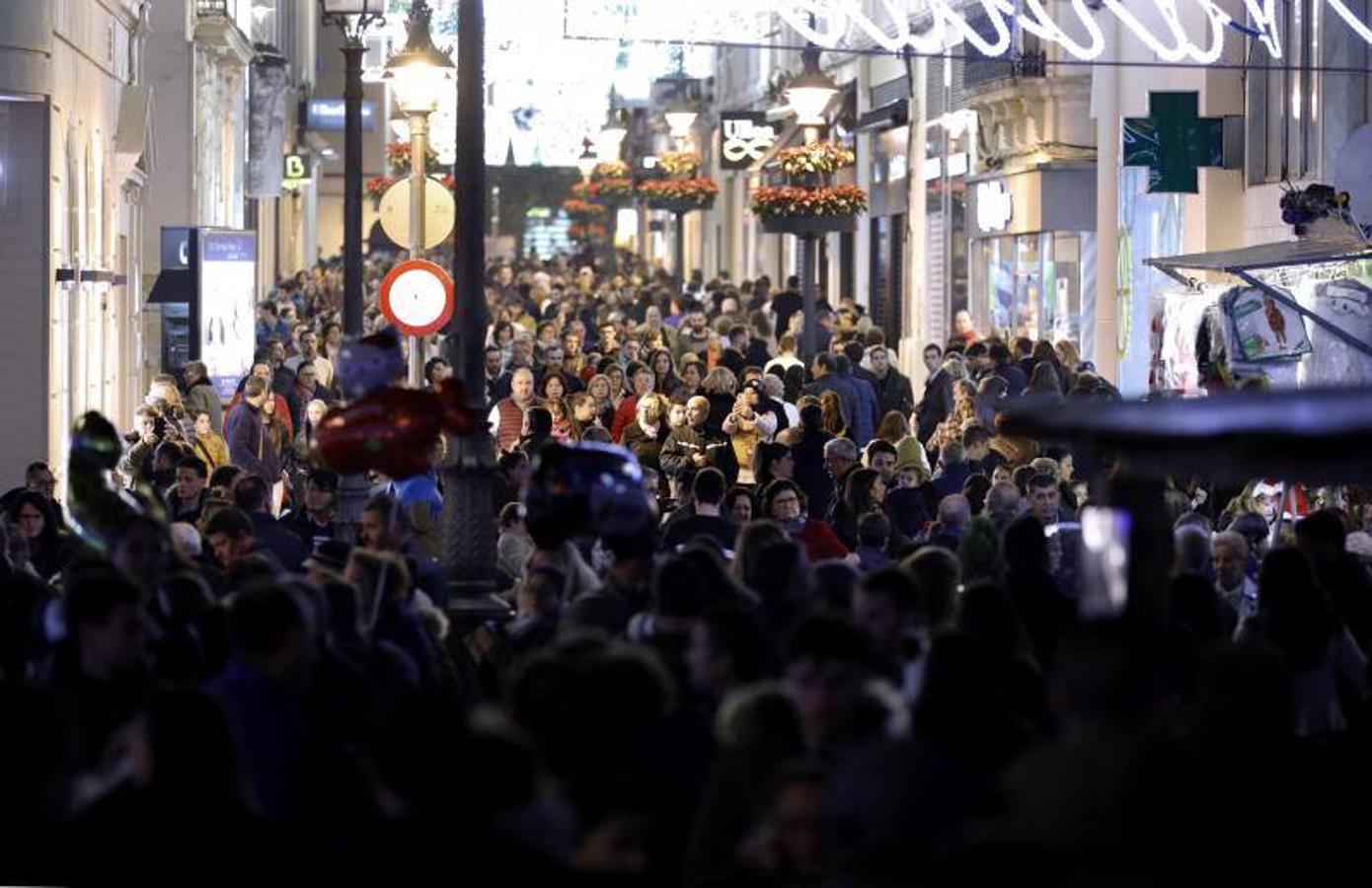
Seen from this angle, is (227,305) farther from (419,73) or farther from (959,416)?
(959,416)

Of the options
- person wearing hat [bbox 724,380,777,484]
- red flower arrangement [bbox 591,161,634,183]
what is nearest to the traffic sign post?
person wearing hat [bbox 724,380,777,484]

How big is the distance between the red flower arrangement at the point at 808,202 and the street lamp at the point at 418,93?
23.7 ft

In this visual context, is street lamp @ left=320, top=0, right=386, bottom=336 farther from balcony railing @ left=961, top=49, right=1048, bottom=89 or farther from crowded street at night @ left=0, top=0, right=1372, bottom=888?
balcony railing @ left=961, top=49, right=1048, bottom=89

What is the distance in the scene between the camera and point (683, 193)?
2333 inches

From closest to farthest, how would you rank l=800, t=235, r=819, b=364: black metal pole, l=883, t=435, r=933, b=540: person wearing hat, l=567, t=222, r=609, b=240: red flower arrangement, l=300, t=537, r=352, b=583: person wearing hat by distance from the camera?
l=300, t=537, r=352, b=583: person wearing hat → l=883, t=435, r=933, b=540: person wearing hat → l=800, t=235, r=819, b=364: black metal pole → l=567, t=222, r=609, b=240: red flower arrangement

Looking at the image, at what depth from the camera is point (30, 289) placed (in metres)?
25.2

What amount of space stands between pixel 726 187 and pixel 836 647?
243ft

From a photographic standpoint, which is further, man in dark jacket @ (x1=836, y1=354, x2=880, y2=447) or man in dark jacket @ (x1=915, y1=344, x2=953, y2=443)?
man in dark jacket @ (x1=915, y1=344, x2=953, y2=443)

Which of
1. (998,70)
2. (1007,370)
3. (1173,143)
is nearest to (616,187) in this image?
(998,70)

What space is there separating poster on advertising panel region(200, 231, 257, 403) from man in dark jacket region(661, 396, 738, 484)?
7.98 m

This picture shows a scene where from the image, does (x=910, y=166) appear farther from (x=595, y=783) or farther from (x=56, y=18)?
(x=595, y=783)

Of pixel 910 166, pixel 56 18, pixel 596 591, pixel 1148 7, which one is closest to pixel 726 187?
pixel 910 166

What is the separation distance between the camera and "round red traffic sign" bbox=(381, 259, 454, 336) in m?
22.1

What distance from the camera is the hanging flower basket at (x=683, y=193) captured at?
5928cm
